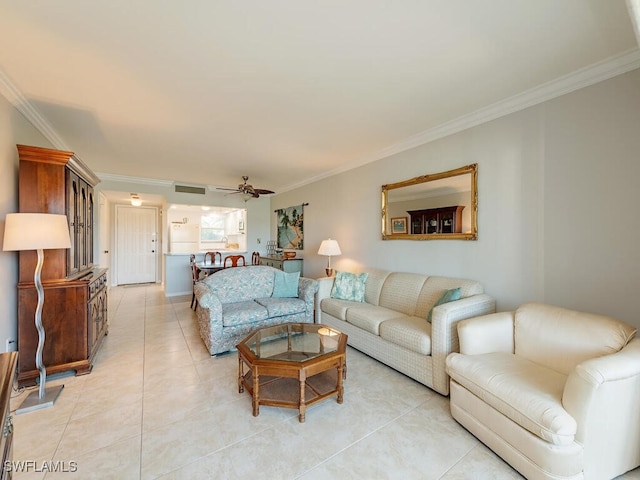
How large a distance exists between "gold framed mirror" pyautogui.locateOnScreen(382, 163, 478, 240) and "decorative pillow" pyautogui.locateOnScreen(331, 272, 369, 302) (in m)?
0.73

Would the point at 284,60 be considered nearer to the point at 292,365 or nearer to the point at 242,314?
Result: the point at 292,365

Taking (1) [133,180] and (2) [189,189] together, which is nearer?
(1) [133,180]

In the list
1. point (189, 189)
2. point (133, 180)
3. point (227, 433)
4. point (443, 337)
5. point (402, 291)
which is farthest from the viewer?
point (189, 189)

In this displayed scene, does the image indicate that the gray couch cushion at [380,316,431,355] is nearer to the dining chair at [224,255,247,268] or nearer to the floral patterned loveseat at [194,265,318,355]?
the floral patterned loveseat at [194,265,318,355]

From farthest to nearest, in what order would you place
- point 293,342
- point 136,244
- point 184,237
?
point 136,244, point 184,237, point 293,342

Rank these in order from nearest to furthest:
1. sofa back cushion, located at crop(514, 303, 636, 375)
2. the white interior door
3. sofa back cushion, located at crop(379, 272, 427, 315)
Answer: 1. sofa back cushion, located at crop(514, 303, 636, 375)
2. sofa back cushion, located at crop(379, 272, 427, 315)
3. the white interior door

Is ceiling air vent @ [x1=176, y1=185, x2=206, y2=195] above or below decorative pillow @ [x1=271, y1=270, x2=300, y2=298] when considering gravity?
above

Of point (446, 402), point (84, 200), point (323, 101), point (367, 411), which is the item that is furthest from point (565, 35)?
point (84, 200)

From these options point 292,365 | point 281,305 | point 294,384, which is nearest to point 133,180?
point 281,305

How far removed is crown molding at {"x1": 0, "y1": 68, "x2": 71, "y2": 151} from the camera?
2240 mm

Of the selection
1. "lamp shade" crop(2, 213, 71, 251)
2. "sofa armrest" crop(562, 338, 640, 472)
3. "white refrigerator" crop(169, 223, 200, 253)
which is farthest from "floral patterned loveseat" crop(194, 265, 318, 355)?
"white refrigerator" crop(169, 223, 200, 253)

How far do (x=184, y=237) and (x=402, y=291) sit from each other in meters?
6.14

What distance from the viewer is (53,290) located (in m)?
2.47

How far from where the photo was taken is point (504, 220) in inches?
104
